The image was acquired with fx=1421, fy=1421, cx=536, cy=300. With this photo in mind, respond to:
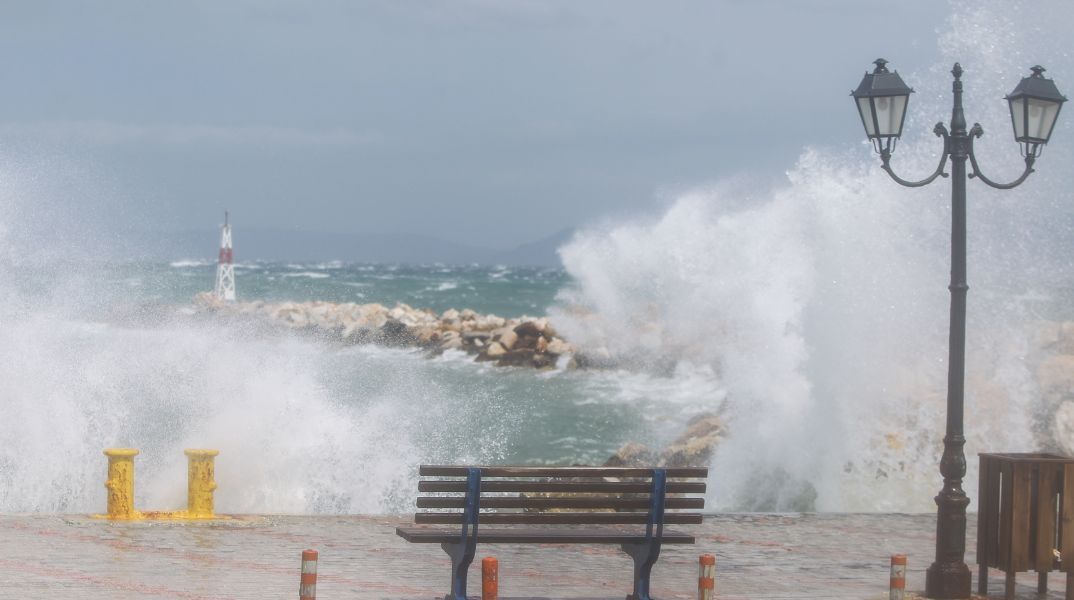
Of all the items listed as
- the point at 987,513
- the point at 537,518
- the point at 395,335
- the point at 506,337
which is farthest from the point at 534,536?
the point at 395,335

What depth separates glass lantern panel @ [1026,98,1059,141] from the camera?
863 cm

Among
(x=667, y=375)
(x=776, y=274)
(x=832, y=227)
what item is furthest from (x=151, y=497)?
(x=667, y=375)

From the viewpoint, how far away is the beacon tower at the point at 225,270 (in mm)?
59419

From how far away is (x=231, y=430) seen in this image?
50.5 ft

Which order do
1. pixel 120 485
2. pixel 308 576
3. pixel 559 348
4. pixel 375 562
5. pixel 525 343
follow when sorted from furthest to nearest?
pixel 525 343, pixel 559 348, pixel 120 485, pixel 375 562, pixel 308 576

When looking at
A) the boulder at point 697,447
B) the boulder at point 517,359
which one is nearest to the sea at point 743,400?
the boulder at point 697,447

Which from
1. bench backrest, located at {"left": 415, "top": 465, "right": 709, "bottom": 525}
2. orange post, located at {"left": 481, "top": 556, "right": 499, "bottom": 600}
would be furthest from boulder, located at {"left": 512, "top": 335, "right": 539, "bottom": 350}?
orange post, located at {"left": 481, "top": 556, "right": 499, "bottom": 600}

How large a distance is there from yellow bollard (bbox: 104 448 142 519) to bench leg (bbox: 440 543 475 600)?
3548mm

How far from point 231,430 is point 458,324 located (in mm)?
28038

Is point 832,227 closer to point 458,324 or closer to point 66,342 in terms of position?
point 66,342

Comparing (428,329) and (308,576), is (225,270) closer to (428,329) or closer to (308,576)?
(428,329)

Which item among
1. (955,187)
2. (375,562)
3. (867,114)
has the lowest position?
(375,562)

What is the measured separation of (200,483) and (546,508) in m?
3.84

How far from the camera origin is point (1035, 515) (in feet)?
26.0
